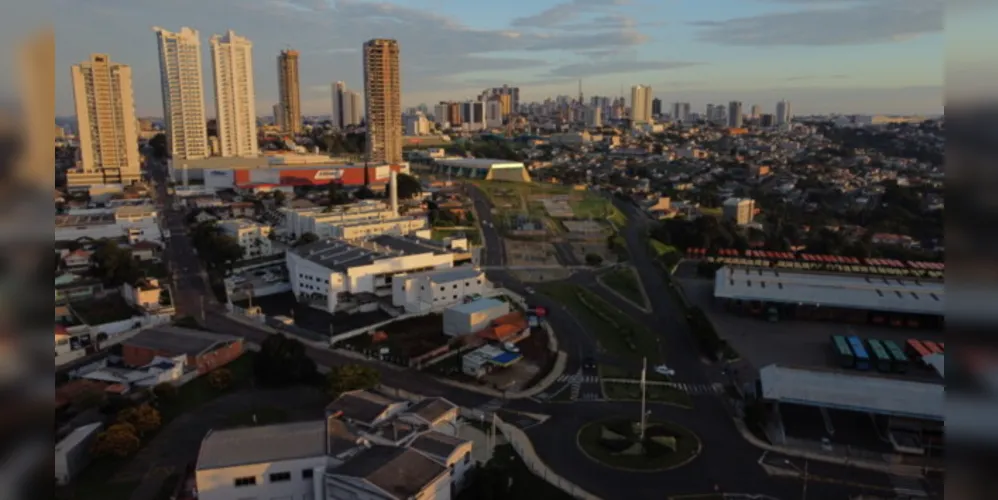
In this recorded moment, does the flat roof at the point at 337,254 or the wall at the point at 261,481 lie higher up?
the flat roof at the point at 337,254

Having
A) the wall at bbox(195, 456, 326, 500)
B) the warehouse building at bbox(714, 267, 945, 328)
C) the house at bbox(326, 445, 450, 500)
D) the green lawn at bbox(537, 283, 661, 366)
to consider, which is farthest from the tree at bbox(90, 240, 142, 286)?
the warehouse building at bbox(714, 267, 945, 328)

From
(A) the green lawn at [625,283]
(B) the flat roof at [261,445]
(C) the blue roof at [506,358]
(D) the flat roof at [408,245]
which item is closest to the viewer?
→ (B) the flat roof at [261,445]

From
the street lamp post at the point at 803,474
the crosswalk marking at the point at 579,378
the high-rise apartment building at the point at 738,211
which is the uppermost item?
the high-rise apartment building at the point at 738,211

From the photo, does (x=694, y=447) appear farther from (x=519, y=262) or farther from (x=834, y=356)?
(x=519, y=262)

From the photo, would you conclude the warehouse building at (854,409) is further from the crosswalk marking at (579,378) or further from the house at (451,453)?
the house at (451,453)

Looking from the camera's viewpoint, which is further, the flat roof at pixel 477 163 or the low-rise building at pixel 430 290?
the flat roof at pixel 477 163

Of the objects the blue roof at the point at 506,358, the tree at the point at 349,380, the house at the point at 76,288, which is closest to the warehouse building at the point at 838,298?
the blue roof at the point at 506,358

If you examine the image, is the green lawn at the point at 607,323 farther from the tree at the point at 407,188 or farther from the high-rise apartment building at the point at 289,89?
the high-rise apartment building at the point at 289,89

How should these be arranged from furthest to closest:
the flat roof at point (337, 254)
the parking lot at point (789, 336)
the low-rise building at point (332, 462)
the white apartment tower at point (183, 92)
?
the white apartment tower at point (183, 92) → the flat roof at point (337, 254) → the parking lot at point (789, 336) → the low-rise building at point (332, 462)
